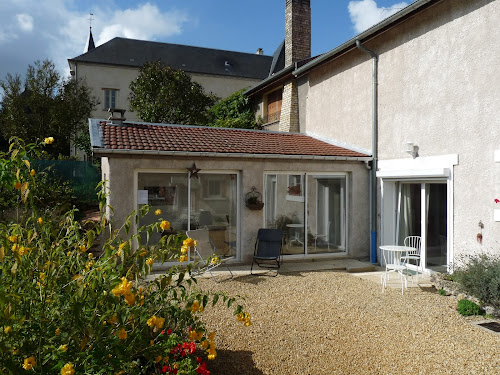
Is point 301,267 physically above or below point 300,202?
below

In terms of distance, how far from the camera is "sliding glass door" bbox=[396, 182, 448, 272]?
8891 millimetres

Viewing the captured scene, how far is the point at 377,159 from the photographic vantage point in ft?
35.0

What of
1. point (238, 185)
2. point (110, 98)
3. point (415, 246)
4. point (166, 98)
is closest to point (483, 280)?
point (415, 246)

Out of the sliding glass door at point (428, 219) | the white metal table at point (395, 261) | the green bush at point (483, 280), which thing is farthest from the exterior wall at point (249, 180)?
the green bush at point (483, 280)

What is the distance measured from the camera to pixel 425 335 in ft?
18.3

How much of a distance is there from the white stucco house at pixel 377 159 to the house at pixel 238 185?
3 centimetres

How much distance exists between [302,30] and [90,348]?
1707 cm

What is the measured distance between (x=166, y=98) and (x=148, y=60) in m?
13.6

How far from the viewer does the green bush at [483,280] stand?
6293 mm

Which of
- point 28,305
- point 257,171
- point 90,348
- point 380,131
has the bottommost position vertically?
point 90,348

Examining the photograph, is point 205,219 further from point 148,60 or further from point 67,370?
point 148,60

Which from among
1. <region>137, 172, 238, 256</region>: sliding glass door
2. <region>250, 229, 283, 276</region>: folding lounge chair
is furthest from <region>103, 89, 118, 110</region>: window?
<region>250, 229, 283, 276</region>: folding lounge chair

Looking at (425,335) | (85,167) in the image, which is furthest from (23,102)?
(425,335)

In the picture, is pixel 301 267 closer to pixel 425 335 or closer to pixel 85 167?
pixel 425 335
